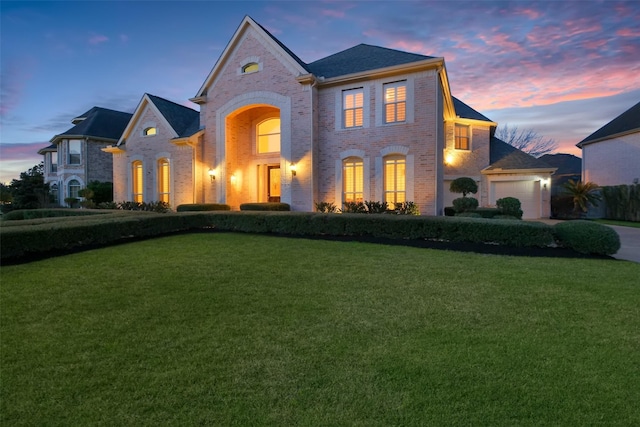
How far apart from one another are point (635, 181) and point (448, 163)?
11838 millimetres

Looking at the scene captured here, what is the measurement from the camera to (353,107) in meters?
14.1

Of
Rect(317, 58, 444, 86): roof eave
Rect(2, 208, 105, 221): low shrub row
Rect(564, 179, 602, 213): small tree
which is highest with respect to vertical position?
Rect(317, 58, 444, 86): roof eave

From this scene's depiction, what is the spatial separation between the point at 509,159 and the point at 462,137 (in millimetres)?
3379

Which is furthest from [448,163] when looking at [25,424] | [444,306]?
[25,424]

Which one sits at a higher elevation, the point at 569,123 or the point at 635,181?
the point at 569,123

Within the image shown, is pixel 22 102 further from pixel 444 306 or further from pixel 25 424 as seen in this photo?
pixel 444 306

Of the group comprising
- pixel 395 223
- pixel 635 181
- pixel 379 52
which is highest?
pixel 379 52

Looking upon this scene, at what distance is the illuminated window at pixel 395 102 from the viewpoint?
1318 cm

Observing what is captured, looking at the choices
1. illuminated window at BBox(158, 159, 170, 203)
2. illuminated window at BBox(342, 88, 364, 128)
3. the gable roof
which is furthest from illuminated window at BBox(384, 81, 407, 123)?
illuminated window at BBox(158, 159, 170, 203)

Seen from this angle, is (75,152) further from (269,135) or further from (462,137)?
(462,137)

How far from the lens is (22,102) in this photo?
1035 cm

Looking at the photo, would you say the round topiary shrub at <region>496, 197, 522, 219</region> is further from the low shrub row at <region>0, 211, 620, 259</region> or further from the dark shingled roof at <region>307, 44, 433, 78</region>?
the dark shingled roof at <region>307, 44, 433, 78</region>

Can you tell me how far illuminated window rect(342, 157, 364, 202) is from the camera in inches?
556

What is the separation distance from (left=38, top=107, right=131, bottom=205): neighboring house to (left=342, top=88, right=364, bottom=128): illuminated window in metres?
23.2
